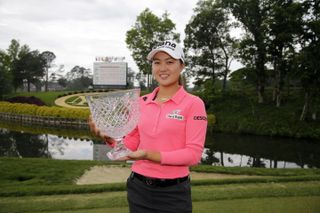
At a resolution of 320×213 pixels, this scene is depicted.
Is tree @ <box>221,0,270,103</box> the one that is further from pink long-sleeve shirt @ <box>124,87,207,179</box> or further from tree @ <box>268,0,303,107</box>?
pink long-sleeve shirt @ <box>124,87,207,179</box>

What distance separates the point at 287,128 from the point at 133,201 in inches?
1017

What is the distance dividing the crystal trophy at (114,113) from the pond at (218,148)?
51.0 feet

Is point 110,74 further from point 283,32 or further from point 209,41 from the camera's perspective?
point 283,32

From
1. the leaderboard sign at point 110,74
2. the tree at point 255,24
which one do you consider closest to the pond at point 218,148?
the tree at point 255,24

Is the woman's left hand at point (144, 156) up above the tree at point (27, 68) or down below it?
below

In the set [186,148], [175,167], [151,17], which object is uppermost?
[151,17]

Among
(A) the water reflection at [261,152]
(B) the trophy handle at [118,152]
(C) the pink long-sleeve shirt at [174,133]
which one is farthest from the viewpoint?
(A) the water reflection at [261,152]

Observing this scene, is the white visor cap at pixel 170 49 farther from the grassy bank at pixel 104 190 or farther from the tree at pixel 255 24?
the tree at pixel 255 24

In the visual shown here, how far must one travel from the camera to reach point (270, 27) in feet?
90.8

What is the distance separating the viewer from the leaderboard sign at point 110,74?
175ft

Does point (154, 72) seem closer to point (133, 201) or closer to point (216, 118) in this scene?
point (133, 201)

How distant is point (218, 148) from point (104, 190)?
15009mm

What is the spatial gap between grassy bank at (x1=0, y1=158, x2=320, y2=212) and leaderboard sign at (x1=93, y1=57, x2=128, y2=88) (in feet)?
Result: 137

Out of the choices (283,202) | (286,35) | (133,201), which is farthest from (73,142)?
(133,201)
